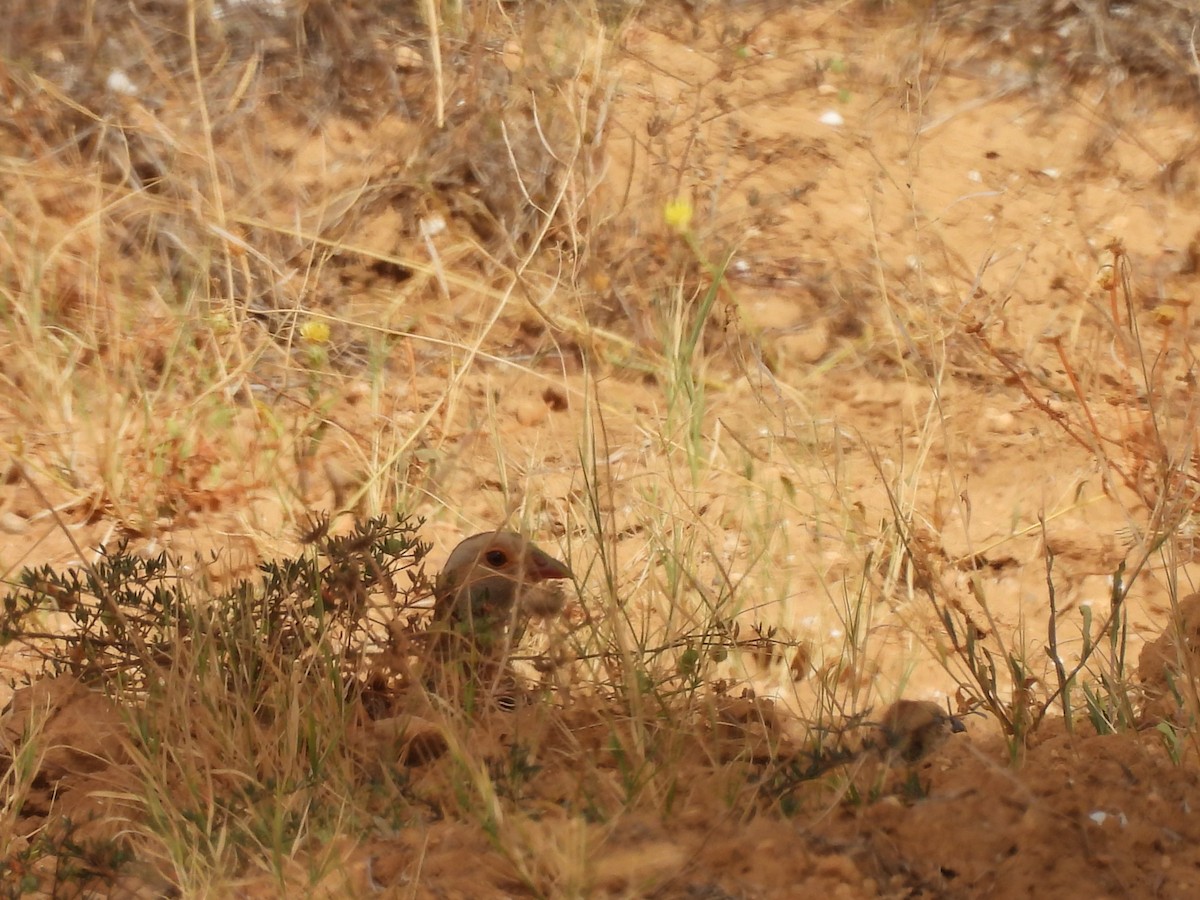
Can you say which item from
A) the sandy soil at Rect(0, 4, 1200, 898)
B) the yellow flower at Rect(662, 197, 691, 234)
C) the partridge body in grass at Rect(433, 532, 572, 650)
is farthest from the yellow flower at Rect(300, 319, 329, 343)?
the partridge body in grass at Rect(433, 532, 572, 650)

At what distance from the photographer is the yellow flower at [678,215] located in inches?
181

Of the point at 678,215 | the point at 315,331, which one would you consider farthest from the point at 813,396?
the point at 315,331

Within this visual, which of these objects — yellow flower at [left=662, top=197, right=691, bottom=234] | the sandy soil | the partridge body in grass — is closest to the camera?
the sandy soil

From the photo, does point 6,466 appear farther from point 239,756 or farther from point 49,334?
point 239,756

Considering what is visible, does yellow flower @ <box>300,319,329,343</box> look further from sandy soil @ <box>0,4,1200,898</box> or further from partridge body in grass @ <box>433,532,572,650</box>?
partridge body in grass @ <box>433,532,572,650</box>

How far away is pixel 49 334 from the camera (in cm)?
400

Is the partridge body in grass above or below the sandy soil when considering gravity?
below

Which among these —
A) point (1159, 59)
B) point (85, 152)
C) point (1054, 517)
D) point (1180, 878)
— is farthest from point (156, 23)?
point (1180, 878)

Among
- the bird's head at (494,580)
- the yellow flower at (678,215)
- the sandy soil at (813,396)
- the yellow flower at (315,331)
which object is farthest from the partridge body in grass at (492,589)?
the yellow flower at (678,215)

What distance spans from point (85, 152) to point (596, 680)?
10.4ft

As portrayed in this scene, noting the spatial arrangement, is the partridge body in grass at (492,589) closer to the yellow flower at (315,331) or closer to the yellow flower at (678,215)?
the yellow flower at (315,331)

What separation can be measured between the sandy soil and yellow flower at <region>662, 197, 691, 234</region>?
0.05 metres

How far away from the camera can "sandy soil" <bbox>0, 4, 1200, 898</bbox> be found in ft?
7.14

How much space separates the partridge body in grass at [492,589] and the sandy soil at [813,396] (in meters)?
0.12
